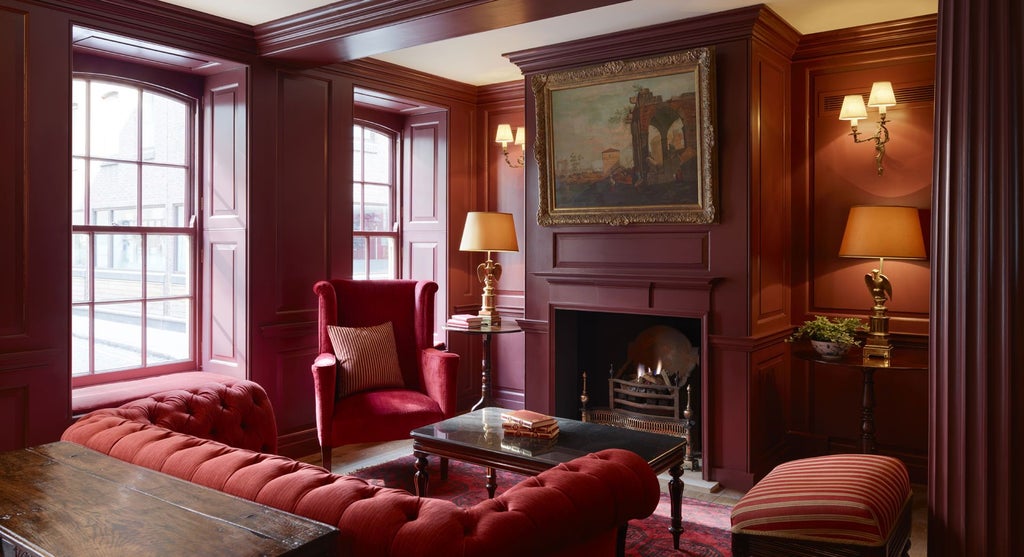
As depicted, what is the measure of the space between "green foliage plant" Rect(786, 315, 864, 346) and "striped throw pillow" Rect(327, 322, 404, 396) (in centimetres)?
227

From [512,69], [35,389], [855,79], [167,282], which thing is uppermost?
[512,69]

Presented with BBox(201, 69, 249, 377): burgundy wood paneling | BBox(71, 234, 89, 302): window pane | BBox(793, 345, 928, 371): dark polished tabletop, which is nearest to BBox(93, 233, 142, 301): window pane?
BBox(71, 234, 89, 302): window pane

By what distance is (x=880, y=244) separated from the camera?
3693 mm

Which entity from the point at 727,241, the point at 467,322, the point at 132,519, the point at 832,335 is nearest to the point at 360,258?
A: the point at 467,322

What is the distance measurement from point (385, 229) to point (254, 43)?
1.86 meters

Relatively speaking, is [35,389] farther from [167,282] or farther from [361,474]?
[361,474]

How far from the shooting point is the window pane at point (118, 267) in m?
→ 3.95

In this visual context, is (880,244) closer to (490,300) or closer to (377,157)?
(490,300)

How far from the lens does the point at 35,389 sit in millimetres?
3322

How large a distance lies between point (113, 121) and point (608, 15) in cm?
276

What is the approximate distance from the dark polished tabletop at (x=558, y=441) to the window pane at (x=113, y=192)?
2.18 metres

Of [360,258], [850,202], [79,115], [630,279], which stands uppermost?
[79,115]

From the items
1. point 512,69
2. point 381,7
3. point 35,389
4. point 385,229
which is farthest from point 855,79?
point 35,389

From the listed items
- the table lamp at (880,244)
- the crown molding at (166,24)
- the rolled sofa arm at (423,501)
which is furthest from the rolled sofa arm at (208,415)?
the table lamp at (880,244)
